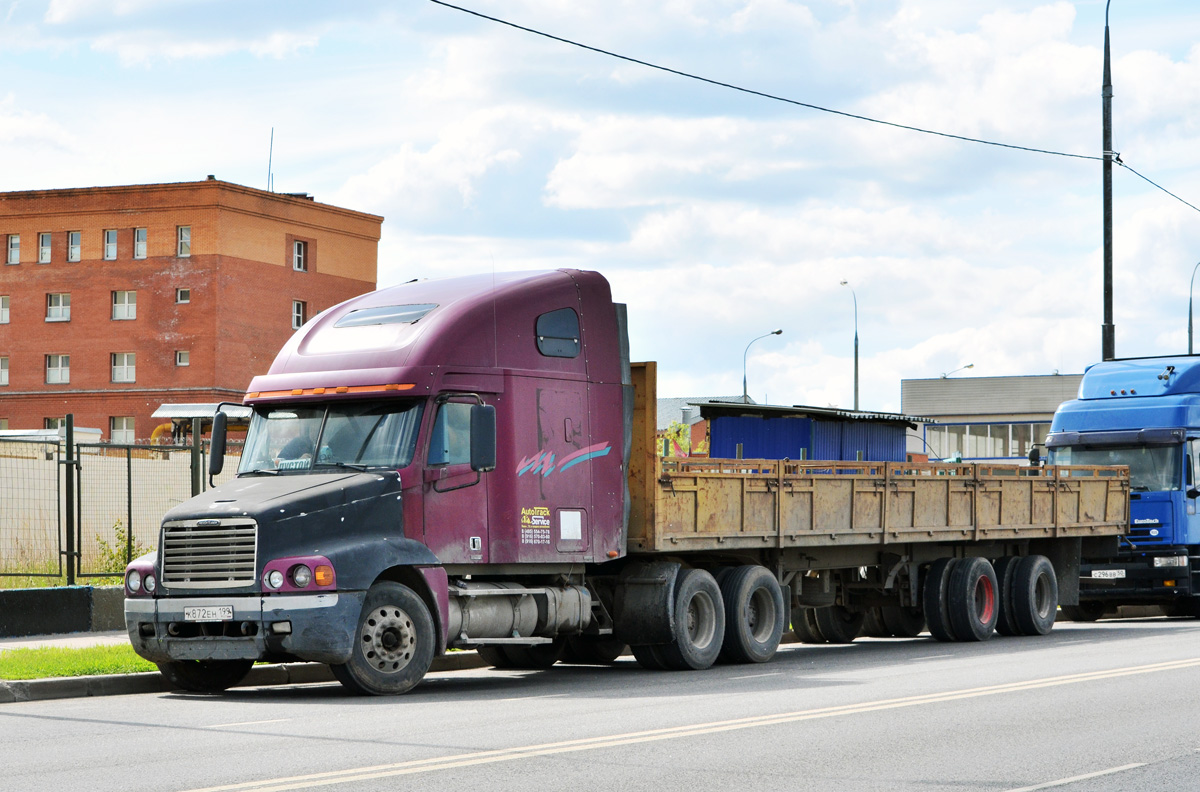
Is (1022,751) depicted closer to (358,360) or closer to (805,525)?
(358,360)

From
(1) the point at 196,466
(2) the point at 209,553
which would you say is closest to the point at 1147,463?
(1) the point at 196,466

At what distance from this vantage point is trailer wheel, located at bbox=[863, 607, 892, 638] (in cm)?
2144

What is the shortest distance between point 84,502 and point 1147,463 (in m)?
15.5

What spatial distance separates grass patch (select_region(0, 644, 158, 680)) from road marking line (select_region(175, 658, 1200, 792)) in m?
5.81

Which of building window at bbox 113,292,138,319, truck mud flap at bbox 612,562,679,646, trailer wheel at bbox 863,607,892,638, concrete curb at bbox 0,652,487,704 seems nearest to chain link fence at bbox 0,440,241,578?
concrete curb at bbox 0,652,487,704

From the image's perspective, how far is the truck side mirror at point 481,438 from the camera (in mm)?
13523

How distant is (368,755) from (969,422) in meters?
76.3

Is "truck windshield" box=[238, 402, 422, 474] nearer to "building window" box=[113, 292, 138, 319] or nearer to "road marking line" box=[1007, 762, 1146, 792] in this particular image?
"road marking line" box=[1007, 762, 1146, 792]

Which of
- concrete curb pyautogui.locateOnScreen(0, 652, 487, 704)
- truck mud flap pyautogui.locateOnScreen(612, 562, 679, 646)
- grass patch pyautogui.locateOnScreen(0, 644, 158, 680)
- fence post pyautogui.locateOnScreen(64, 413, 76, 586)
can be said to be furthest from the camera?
fence post pyautogui.locateOnScreen(64, 413, 76, 586)

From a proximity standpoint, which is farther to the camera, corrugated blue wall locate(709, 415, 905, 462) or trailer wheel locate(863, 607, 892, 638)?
corrugated blue wall locate(709, 415, 905, 462)

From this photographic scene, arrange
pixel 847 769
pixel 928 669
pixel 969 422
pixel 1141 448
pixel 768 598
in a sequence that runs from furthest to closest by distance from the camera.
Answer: pixel 969 422, pixel 1141 448, pixel 768 598, pixel 928 669, pixel 847 769

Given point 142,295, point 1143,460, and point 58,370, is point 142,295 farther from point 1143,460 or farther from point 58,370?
point 1143,460

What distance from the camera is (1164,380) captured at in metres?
24.1

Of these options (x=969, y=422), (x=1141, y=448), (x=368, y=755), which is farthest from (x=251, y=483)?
(x=969, y=422)
